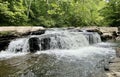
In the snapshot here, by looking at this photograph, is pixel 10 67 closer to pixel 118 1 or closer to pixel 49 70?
pixel 49 70

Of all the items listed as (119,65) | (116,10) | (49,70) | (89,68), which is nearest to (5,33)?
(49,70)

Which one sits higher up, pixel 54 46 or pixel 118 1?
pixel 118 1

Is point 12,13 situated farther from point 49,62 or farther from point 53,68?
point 53,68

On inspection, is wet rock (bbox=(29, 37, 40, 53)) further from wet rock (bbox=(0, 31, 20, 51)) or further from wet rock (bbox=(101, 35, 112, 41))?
wet rock (bbox=(101, 35, 112, 41))

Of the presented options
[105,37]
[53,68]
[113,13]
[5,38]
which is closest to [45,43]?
[5,38]

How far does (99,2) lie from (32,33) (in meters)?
21.0

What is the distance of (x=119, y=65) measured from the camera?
5355 mm

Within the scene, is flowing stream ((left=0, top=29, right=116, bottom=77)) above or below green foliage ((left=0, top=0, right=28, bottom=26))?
below

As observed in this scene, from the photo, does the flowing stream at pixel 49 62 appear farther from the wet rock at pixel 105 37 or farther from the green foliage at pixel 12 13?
the green foliage at pixel 12 13

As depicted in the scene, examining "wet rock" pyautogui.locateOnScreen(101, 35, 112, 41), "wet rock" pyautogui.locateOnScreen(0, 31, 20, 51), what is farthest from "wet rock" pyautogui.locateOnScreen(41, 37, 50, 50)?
"wet rock" pyautogui.locateOnScreen(101, 35, 112, 41)

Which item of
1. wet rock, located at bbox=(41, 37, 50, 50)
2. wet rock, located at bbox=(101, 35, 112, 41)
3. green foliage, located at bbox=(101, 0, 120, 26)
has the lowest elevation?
wet rock, located at bbox=(101, 35, 112, 41)

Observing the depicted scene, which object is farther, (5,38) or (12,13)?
(12,13)

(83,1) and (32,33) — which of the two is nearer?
(32,33)

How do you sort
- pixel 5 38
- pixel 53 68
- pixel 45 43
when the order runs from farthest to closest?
pixel 5 38 → pixel 45 43 → pixel 53 68
